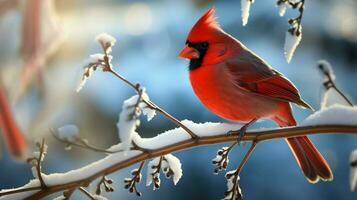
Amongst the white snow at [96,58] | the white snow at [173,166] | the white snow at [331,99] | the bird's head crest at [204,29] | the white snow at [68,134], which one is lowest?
the white snow at [173,166]

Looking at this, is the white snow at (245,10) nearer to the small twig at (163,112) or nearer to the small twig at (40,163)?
the small twig at (163,112)

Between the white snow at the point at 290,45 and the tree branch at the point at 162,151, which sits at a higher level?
the white snow at the point at 290,45

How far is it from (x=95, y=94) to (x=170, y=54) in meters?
0.66

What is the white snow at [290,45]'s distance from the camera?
2.33 ft

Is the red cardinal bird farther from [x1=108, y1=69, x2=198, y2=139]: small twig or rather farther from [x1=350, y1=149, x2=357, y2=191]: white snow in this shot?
[x1=350, y1=149, x2=357, y2=191]: white snow

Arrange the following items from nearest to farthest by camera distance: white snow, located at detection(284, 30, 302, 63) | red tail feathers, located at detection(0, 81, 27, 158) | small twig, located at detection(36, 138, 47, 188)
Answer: red tail feathers, located at detection(0, 81, 27, 158) → white snow, located at detection(284, 30, 302, 63) → small twig, located at detection(36, 138, 47, 188)

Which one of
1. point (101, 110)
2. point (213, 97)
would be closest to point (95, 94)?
point (101, 110)

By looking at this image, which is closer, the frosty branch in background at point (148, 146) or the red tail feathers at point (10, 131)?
the red tail feathers at point (10, 131)

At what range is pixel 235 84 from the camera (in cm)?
117

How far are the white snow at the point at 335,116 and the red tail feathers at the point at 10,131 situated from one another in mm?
350

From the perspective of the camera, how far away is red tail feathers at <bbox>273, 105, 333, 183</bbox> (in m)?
0.99

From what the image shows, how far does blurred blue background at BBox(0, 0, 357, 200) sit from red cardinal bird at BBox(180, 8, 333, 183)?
1.99 metres

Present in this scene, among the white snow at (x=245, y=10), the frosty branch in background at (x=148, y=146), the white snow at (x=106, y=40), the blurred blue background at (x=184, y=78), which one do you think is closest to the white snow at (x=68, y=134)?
the frosty branch in background at (x=148, y=146)

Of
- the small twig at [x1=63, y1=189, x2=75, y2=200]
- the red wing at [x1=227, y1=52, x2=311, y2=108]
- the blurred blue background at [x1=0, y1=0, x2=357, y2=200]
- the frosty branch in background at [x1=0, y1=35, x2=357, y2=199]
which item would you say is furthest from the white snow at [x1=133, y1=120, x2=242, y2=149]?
the blurred blue background at [x1=0, y1=0, x2=357, y2=200]
